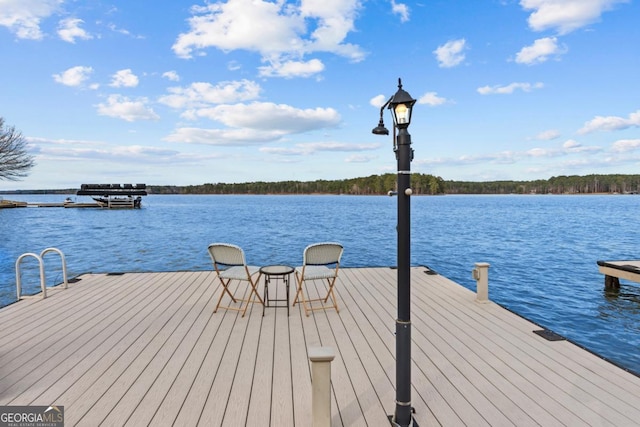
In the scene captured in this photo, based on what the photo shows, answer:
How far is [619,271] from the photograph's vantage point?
7848mm

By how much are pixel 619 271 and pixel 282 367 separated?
28.2ft

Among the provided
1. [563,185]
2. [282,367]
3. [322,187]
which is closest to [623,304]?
[282,367]

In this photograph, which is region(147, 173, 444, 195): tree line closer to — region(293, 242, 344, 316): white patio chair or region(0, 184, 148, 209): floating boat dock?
region(0, 184, 148, 209): floating boat dock

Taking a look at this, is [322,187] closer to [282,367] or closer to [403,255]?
[282,367]

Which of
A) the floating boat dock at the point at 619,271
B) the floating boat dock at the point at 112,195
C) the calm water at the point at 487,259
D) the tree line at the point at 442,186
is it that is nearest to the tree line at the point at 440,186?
the tree line at the point at 442,186

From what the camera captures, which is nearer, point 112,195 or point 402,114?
point 402,114

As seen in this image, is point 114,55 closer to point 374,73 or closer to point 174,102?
point 174,102

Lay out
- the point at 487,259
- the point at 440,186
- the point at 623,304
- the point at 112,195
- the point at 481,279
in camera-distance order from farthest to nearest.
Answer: the point at 440,186 → the point at 112,195 → the point at 487,259 → the point at 623,304 → the point at 481,279

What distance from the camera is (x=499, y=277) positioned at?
35.4 feet

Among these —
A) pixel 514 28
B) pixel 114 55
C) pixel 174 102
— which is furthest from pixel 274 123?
pixel 514 28

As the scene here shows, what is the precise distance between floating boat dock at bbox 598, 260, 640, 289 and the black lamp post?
776 centimetres

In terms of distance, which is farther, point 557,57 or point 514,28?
point 557,57

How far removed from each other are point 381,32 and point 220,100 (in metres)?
8.07

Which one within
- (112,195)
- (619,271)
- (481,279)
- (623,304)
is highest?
(112,195)
